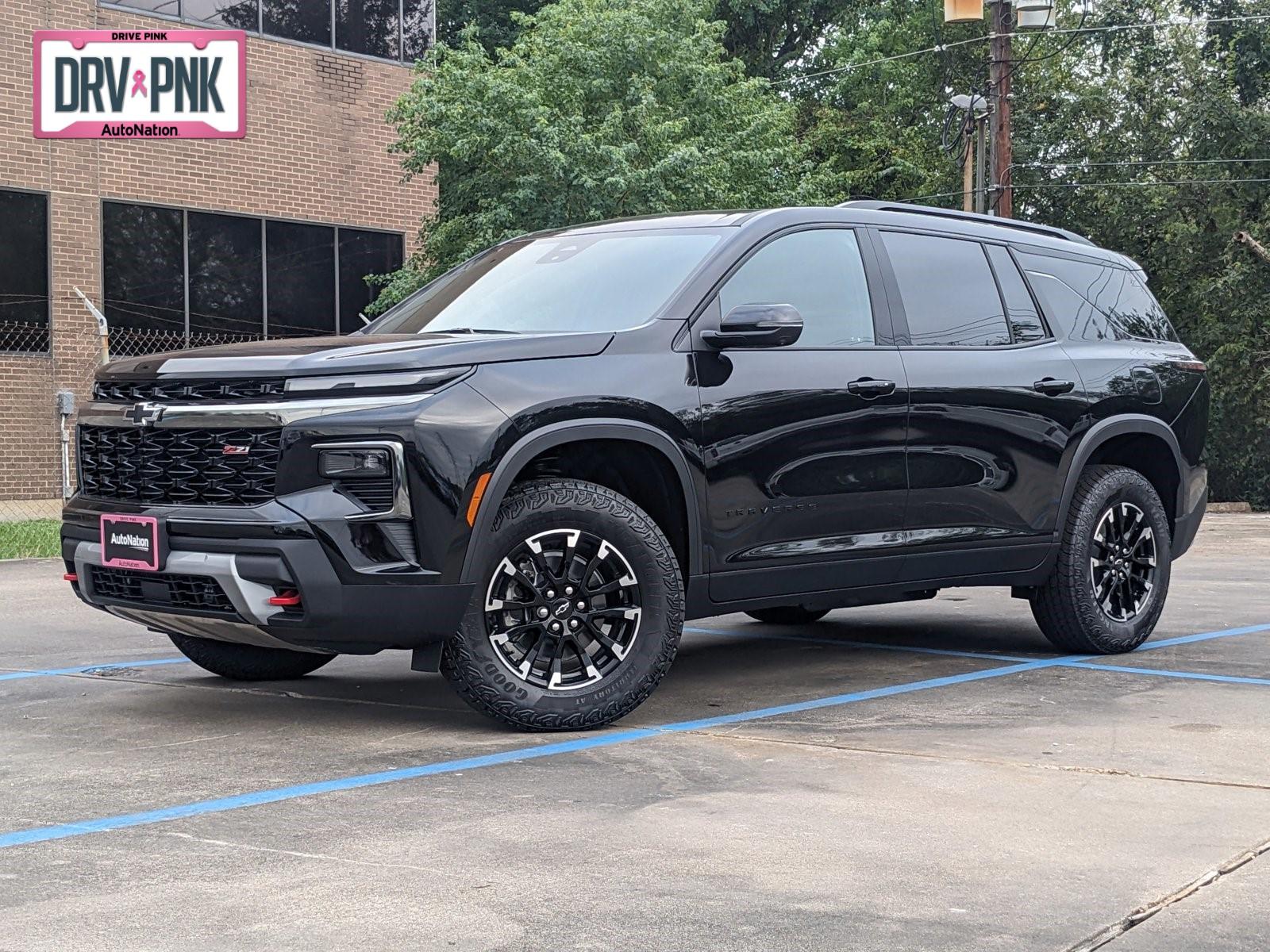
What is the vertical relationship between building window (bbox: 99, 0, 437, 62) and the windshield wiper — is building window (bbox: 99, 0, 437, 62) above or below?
above

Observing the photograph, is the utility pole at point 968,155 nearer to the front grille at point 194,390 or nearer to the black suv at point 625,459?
the black suv at point 625,459

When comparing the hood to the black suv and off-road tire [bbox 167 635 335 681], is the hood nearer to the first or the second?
the black suv

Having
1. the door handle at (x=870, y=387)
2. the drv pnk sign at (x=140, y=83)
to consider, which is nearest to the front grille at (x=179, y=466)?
the door handle at (x=870, y=387)

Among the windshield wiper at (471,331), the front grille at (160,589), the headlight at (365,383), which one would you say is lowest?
the front grille at (160,589)

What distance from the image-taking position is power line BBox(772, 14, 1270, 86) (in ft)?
114

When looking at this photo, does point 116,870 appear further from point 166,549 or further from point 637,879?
point 166,549

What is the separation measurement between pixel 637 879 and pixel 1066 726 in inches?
104

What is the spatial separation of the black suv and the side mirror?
0.01 m

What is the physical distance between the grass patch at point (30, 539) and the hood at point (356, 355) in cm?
779

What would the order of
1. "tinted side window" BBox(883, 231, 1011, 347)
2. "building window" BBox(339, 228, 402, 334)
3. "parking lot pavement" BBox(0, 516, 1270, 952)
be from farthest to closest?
"building window" BBox(339, 228, 402, 334) < "tinted side window" BBox(883, 231, 1011, 347) < "parking lot pavement" BBox(0, 516, 1270, 952)

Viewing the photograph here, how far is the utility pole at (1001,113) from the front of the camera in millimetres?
25938

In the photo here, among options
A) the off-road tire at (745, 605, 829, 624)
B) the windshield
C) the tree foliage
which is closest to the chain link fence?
the tree foliage

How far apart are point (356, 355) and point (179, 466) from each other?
2.53 feet

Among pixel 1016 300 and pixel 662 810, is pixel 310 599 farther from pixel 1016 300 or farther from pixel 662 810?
pixel 1016 300
